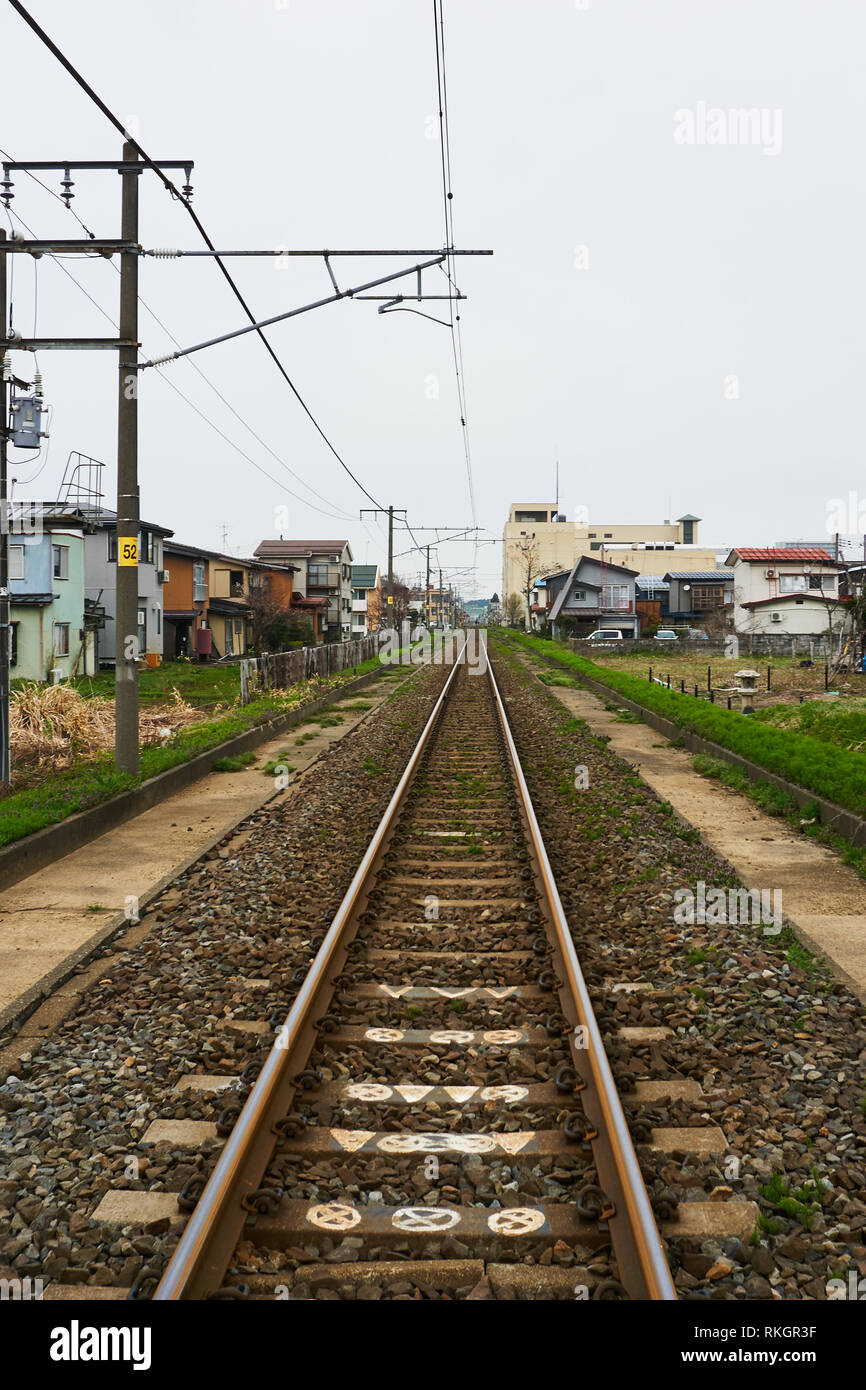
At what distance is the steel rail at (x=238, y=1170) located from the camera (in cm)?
318

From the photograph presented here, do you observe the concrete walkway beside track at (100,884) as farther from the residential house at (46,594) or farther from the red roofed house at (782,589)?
the red roofed house at (782,589)

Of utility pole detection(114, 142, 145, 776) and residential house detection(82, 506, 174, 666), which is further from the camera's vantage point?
residential house detection(82, 506, 174, 666)

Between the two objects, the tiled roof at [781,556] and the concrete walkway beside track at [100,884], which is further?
the tiled roof at [781,556]

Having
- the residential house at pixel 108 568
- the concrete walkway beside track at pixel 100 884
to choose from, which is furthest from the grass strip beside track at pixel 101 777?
the residential house at pixel 108 568

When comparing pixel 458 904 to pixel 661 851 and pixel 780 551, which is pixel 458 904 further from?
pixel 780 551

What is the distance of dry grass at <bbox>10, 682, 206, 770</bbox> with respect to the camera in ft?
49.0

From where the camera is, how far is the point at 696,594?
73625 mm

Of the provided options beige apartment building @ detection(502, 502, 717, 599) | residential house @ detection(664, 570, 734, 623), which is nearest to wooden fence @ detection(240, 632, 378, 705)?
residential house @ detection(664, 570, 734, 623)

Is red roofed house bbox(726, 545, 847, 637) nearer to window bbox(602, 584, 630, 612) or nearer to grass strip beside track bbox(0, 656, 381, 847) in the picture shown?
window bbox(602, 584, 630, 612)

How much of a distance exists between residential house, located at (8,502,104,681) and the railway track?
1086 inches

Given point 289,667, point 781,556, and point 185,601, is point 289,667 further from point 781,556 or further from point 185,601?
point 781,556

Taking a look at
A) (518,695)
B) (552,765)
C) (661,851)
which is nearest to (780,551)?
(518,695)

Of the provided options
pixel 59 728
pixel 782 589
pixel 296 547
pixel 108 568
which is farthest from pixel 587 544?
pixel 59 728

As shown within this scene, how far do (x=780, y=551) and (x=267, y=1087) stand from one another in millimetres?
58625
